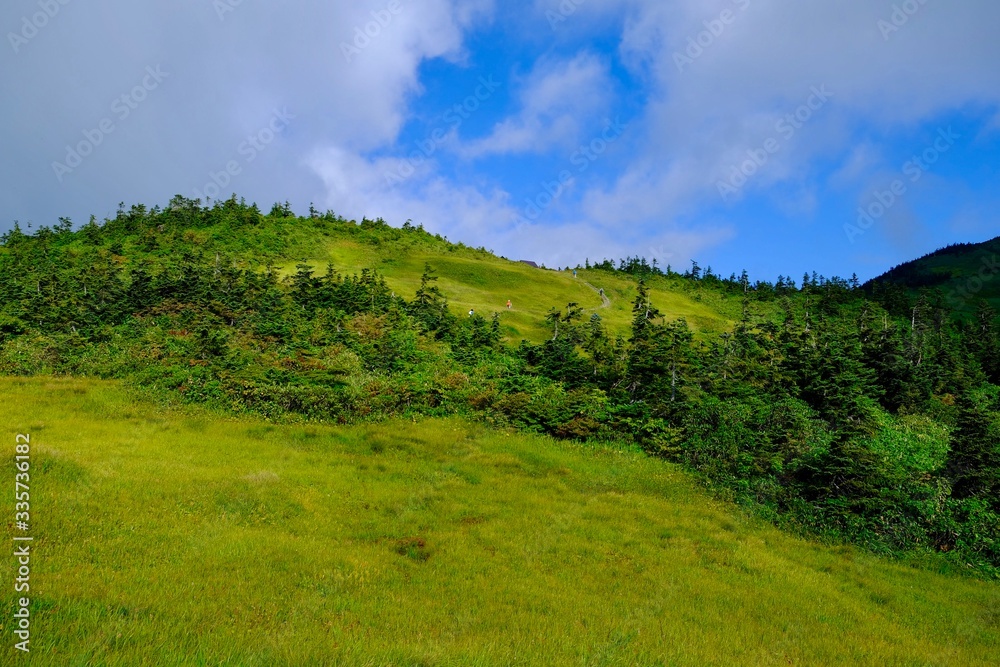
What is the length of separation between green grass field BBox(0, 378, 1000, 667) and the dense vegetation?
9.77 ft

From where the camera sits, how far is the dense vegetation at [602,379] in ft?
64.6

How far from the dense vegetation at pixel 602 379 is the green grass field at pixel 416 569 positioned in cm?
298

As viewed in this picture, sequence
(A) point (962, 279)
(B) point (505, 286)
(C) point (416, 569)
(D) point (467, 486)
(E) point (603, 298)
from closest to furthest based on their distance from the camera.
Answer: (C) point (416, 569)
(D) point (467, 486)
(B) point (505, 286)
(E) point (603, 298)
(A) point (962, 279)

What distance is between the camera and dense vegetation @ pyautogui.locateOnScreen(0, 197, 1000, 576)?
19.7 meters

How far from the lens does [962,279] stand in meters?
151

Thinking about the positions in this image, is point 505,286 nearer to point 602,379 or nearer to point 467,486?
point 602,379

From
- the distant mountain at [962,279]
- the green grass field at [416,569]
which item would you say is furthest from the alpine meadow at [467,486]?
the distant mountain at [962,279]

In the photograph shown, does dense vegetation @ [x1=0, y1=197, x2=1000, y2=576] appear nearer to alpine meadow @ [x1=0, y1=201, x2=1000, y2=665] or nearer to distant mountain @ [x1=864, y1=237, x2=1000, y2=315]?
alpine meadow @ [x1=0, y1=201, x2=1000, y2=665]

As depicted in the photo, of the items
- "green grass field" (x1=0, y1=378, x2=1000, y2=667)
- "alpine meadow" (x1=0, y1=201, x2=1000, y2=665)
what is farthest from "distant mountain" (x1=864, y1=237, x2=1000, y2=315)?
"green grass field" (x1=0, y1=378, x2=1000, y2=667)

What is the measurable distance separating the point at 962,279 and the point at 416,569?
631 feet

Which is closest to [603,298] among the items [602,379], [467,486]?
[602,379]

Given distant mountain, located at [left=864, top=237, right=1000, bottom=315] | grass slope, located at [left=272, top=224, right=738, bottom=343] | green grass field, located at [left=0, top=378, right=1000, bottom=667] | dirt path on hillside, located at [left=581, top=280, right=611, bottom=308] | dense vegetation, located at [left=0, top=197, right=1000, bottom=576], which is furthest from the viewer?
distant mountain, located at [left=864, top=237, right=1000, bottom=315]

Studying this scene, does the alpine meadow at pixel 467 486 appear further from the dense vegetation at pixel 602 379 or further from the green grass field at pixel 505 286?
the green grass field at pixel 505 286

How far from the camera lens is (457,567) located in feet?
42.1
